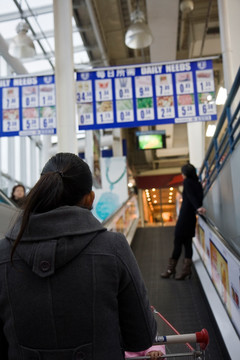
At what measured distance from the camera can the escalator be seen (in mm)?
2971

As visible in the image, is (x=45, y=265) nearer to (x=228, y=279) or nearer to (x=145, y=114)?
(x=228, y=279)

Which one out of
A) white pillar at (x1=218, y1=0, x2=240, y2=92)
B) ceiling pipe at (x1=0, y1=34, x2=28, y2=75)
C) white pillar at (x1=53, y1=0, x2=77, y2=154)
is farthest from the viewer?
ceiling pipe at (x1=0, y1=34, x2=28, y2=75)

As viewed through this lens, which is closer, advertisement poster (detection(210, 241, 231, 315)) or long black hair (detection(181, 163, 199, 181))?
advertisement poster (detection(210, 241, 231, 315))

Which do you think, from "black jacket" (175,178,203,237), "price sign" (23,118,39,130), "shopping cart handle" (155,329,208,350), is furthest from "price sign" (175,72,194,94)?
"shopping cart handle" (155,329,208,350)

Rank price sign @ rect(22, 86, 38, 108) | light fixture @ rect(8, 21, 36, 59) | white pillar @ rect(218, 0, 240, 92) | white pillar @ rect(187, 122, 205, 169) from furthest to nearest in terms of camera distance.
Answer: white pillar @ rect(187, 122, 205, 169)
light fixture @ rect(8, 21, 36, 59)
price sign @ rect(22, 86, 38, 108)
white pillar @ rect(218, 0, 240, 92)

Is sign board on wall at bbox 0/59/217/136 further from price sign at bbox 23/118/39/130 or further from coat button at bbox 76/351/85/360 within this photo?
coat button at bbox 76/351/85/360

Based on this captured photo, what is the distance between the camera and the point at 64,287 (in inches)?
43.3

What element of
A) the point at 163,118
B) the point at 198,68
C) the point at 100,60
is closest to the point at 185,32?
the point at 100,60

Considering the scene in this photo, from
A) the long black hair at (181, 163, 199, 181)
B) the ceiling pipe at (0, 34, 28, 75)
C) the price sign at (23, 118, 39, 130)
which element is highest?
the ceiling pipe at (0, 34, 28, 75)

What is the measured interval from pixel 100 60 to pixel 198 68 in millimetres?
5618

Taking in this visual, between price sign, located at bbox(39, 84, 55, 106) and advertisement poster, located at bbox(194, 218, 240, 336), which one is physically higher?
price sign, located at bbox(39, 84, 55, 106)

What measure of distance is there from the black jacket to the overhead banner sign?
2400 millimetres

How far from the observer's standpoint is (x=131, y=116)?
741 cm

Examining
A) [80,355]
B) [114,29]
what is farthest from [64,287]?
Result: [114,29]
